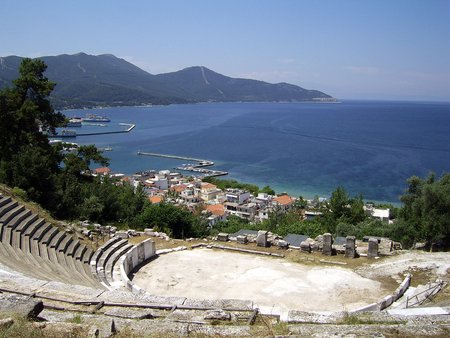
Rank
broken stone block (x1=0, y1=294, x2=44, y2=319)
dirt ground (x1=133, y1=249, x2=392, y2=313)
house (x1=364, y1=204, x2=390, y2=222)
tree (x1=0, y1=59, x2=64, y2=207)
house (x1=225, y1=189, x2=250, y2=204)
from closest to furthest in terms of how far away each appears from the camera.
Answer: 1. broken stone block (x1=0, y1=294, x2=44, y2=319)
2. dirt ground (x1=133, y1=249, x2=392, y2=313)
3. tree (x1=0, y1=59, x2=64, y2=207)
4. house (x1=364, y1=204, x2=390, y2=222)
5. house (x1=225, y1=189, x2=250, y2=204)

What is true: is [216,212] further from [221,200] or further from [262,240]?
[262,240]

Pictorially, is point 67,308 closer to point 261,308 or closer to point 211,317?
point 211,317

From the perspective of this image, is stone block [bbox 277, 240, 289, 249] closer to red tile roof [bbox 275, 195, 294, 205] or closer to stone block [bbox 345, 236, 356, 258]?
stone block [bbox 345, 236, 356, 258]

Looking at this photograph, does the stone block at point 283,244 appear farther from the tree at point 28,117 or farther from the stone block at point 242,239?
the tree at point 28,117

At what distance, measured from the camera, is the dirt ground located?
14.8 meters

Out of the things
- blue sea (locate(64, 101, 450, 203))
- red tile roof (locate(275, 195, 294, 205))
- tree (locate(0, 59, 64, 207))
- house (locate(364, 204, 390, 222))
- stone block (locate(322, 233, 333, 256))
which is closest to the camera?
stone block (locate(322, 233, 333, 256))

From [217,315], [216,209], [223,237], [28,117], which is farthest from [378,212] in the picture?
[217,315]

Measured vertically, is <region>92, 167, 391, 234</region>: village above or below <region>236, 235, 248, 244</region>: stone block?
below

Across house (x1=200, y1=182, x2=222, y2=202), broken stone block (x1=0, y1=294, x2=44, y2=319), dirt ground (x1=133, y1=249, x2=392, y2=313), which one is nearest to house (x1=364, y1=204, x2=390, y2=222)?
house (x1=200, y1=182, x2=222, y2=202)

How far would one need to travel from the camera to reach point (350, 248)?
19328 mm

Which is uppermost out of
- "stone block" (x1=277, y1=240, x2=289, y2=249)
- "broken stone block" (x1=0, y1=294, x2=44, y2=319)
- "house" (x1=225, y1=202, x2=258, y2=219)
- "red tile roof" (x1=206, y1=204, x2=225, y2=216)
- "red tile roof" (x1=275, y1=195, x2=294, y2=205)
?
"broken stone block" (x1=0, y1=294, x2=44, y2=319)

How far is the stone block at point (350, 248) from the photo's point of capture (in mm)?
19250

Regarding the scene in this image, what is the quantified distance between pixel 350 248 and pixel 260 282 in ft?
18.4

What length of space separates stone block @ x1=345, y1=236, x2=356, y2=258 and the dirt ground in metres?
1.73
